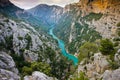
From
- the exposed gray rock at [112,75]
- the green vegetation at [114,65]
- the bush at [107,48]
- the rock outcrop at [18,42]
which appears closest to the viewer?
the exposed gray rock at [112,75]


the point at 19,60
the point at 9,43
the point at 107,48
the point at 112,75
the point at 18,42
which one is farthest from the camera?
the point at 18,42

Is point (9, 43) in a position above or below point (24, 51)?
above

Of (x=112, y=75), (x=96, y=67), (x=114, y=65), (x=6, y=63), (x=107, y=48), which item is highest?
(x=6, y=63)

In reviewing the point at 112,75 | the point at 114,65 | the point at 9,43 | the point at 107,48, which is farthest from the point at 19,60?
the point at 112,75

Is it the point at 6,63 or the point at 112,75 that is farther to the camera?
the point at 6,63

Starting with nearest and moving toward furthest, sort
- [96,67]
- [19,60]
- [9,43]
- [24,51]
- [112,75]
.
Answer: [112,75], [96,67], [19,60], [9,43], [24,51]

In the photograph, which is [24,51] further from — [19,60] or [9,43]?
[19,60]

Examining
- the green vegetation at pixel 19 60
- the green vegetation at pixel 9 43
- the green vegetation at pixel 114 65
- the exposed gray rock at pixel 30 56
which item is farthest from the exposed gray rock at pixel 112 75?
A: the green vegetation at pixel 9 43

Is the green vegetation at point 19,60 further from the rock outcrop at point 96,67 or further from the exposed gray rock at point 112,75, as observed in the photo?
the exposed gray rock at point 112,75

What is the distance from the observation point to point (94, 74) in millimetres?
61250

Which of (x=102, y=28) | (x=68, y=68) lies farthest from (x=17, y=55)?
(x=102, y=28)

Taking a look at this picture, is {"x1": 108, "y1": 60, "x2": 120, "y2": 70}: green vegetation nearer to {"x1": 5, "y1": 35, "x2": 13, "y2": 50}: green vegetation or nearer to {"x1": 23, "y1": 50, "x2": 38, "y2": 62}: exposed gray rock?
{"x1": 23, "y1": 50, "x2": 38, "y2": 62}: exposed gray rock

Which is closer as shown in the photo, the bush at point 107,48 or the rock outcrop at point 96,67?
the rock outcrop at point 96,67

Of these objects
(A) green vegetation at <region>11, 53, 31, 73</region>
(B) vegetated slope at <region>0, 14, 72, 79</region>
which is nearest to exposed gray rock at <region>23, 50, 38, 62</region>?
(B) vegetated slope at <region>0, 14, 72, 79</region>
